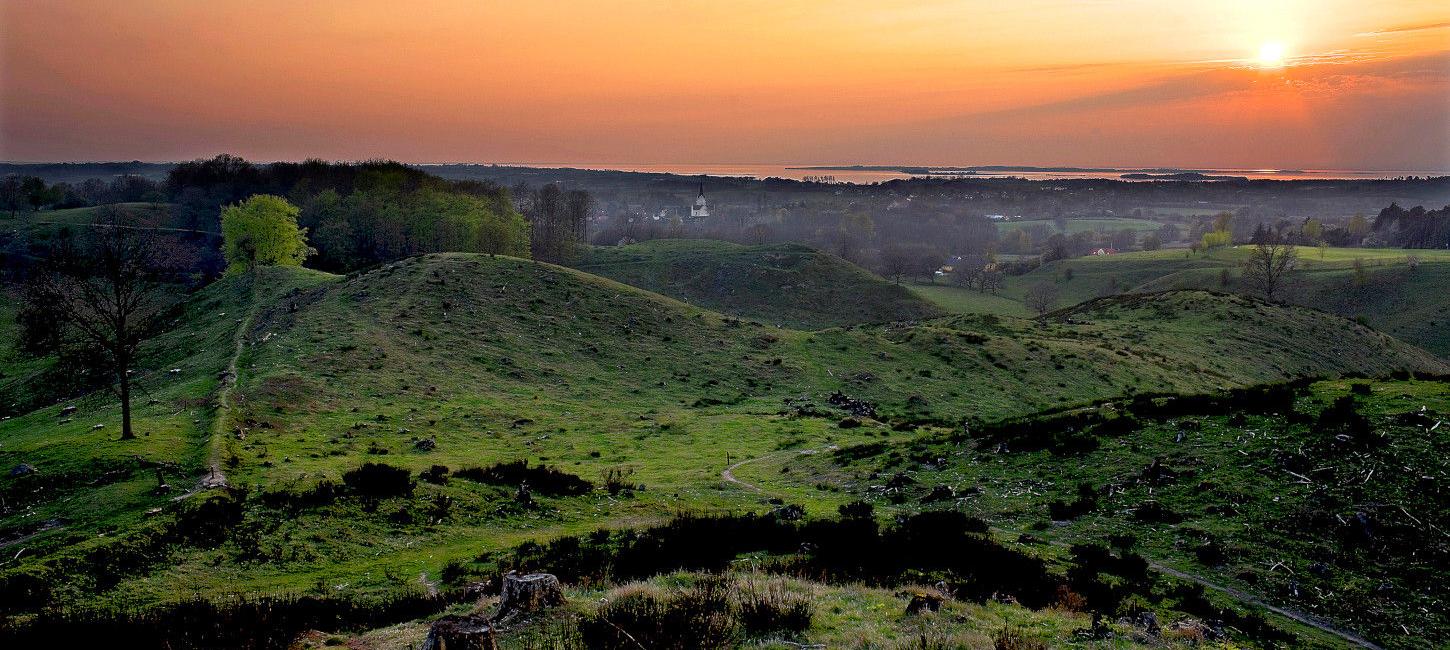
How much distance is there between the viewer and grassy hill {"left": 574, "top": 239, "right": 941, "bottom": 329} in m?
130

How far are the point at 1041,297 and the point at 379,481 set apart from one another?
14472 cm

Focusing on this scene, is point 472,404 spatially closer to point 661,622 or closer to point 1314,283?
point 661,622

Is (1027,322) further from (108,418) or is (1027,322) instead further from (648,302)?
(108,418)

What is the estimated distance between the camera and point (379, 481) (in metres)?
26.7

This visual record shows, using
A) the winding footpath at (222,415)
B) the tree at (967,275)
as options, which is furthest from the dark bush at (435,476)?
the tree at (967,275)

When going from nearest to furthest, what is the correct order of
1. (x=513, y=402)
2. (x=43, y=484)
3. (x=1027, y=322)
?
(x=43, y=484) < (x=513, y=402) < (x=1027, y=322)

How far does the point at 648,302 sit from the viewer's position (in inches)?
2872

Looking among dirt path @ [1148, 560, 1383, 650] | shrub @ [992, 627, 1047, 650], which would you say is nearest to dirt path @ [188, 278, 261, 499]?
shrub @ [992, 627, 1047, 650]

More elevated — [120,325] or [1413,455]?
[120,325]

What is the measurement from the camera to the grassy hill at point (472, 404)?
22.2 m

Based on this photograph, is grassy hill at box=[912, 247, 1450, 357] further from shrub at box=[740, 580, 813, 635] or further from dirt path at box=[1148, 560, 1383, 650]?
shrub at box=[740, 580, 813, 635]

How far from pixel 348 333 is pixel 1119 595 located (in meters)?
51.8

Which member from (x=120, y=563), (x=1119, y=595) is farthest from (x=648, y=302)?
(x=1119, y=595)

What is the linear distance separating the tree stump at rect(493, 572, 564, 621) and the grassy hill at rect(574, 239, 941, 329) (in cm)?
10769
